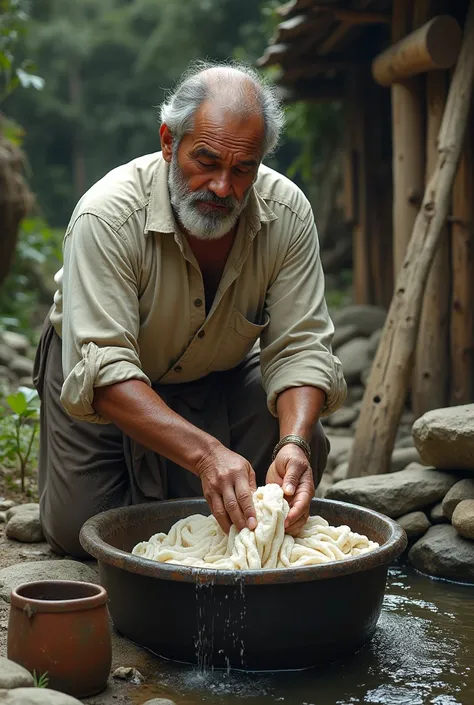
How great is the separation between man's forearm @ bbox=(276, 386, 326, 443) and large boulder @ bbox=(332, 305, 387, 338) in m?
5.14

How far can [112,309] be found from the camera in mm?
3445

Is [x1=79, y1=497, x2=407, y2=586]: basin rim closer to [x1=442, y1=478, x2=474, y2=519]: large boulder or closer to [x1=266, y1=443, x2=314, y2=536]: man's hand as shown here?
[x1=266, y1=443, x2=314, y2=536]: man's hand

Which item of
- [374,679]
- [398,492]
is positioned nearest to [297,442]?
[374,679]

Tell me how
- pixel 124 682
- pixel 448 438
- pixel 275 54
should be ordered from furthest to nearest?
pixel 275 54 → pixel 448 438 → pixel 124 682

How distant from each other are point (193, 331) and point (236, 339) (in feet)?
0.63

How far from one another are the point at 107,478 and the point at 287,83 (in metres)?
5.68

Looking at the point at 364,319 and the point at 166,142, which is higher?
the point at 166,142

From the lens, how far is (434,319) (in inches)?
242

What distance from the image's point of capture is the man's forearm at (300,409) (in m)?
3.49

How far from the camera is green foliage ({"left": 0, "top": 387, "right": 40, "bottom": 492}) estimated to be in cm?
483

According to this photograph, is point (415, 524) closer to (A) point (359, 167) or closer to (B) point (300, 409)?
(B) point (300, 409)

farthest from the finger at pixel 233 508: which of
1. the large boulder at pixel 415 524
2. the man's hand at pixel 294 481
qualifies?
the large boulder at pixel 415 524

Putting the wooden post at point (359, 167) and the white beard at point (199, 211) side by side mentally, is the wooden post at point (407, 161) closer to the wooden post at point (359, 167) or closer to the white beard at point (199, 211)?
the wooden post at point (359, 167)

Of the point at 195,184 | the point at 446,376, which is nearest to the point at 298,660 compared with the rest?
the point at 195,184
